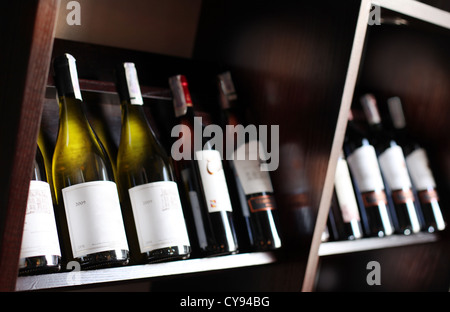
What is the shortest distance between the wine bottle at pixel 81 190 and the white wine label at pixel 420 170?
85cm

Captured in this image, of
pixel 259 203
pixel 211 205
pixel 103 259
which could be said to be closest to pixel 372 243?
pixel 259 203

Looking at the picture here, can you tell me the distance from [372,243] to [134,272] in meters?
0.59

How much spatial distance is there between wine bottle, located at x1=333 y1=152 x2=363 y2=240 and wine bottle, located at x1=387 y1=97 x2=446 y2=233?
10.7 inches

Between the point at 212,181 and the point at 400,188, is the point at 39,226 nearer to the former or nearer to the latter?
the point at 212,181

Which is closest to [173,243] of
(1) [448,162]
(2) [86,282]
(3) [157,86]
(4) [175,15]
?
(2) [86,282]

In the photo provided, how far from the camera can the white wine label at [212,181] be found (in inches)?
32.8

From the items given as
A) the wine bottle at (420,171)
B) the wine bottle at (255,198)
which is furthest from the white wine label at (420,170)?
the wine bottle at (255,198)

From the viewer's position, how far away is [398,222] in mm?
1176

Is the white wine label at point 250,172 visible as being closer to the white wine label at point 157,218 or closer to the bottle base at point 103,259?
the white wine label at point 157,218

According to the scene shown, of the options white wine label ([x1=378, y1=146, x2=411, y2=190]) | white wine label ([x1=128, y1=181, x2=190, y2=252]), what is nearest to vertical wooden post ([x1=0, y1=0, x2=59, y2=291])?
white wine label ([x1=128, y1=181, x2=190, y2=252])

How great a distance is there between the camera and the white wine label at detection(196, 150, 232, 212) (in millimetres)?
833

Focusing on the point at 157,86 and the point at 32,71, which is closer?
the point at 32,71

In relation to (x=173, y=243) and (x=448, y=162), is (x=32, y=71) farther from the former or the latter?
(x=448, y=162)

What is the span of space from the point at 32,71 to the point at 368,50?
1150 mm
